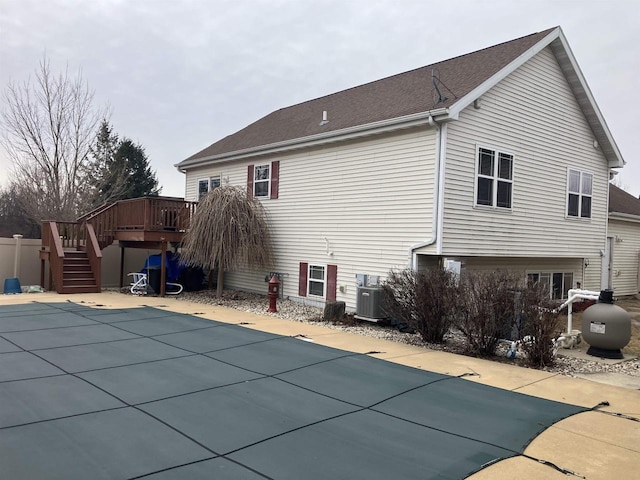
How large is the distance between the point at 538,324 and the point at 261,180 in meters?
9.91

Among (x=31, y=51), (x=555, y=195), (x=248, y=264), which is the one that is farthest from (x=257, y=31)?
(x=31, y=51)

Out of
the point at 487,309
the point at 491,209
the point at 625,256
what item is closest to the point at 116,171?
the point at 491,209

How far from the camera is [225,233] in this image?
13414 millimetres

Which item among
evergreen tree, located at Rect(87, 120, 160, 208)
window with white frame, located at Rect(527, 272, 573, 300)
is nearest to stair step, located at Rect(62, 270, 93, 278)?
evergreen tree, located at Rect(87, 120, 160, 208)

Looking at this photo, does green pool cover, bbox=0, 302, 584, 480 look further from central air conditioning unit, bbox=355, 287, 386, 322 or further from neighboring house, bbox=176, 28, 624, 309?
neighboring house, bbox=176, 28, 624, 309

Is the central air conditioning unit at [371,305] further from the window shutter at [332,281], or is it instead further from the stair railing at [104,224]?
the stair railing at [104,224]

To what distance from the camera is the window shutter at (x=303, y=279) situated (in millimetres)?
13577

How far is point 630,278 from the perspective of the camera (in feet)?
59.9

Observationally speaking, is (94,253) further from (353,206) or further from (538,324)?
(538,324)

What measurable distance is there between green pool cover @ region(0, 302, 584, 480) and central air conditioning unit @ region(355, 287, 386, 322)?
9.03 ft

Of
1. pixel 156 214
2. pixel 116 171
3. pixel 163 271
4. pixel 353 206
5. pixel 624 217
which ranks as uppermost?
pixel 116 171

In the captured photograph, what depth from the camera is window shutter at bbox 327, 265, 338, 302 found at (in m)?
12.6

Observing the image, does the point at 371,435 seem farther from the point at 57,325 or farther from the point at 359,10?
the point at 359,10

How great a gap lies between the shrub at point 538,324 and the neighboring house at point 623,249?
11.3m
